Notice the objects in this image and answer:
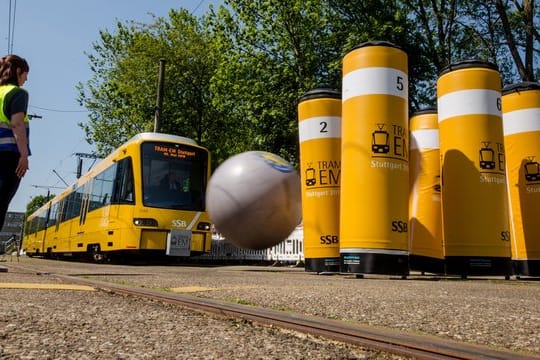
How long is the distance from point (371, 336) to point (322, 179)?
718 centimetres

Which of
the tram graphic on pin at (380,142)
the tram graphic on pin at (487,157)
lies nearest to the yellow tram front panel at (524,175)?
the tram graphic on pin at (487,157)

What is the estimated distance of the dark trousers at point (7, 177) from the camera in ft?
16.2

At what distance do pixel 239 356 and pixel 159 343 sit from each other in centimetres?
45

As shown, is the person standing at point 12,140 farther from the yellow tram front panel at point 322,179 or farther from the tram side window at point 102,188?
the tram side window at point 102,188

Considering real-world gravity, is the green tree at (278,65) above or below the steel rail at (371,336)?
above

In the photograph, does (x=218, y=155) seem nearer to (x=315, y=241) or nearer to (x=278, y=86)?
(x=278, y=86)

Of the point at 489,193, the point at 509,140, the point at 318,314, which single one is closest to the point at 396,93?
the point at 489,193

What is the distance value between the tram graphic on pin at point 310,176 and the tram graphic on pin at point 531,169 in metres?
4.04

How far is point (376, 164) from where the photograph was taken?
25.9 ft

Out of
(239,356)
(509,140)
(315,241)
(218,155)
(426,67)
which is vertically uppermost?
(426,67)

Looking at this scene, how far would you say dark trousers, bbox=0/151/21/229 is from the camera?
495 cm

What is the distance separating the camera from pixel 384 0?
63.0 feet

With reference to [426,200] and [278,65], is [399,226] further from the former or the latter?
[278,65]

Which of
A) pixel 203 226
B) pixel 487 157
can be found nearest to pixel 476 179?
pixel 487 157
